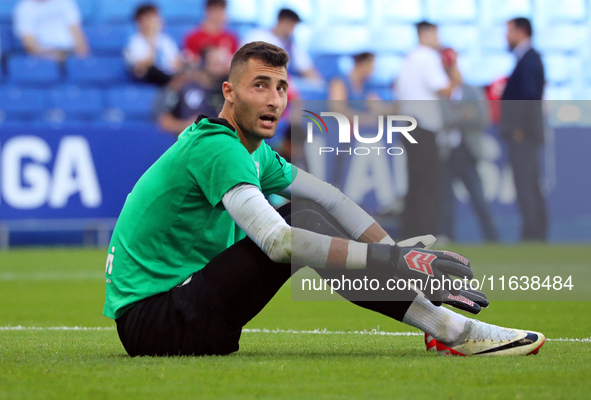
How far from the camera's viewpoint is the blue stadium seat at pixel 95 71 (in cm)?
1395

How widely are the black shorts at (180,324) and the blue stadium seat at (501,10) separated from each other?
1332 cm

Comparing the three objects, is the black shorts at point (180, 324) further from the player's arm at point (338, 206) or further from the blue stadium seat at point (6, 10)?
the blue stadium seat at point (6, 10)

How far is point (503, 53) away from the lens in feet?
53.9

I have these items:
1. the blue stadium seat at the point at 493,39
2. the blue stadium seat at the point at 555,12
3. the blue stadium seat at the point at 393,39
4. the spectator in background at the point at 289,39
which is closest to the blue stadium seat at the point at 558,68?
the blue stadium seat at the point at 555,12

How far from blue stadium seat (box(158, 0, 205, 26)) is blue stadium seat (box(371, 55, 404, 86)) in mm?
2888

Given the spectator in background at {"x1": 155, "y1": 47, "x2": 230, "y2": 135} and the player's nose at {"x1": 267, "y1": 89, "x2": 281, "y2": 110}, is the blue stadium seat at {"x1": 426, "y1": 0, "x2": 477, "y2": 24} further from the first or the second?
the player's nose at {"x1": 267, "y1": 89, "x2": 281, "y2": 110}

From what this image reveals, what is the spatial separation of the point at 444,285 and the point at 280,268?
632 mm

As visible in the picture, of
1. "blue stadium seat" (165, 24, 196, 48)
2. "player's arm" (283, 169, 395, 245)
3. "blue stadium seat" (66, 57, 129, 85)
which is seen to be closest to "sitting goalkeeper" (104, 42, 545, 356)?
"player's arm" (283, 169, 395, 245)

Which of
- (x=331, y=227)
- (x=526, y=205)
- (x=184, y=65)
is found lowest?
(x=526, y=205)

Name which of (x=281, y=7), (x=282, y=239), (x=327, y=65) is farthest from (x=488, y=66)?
(x=282, y=239)

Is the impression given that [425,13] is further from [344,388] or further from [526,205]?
[344,388]

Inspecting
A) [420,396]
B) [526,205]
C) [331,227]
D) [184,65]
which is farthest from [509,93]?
[420,396]

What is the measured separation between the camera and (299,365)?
3.82 meters

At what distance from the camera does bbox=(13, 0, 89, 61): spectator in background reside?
13805mm
